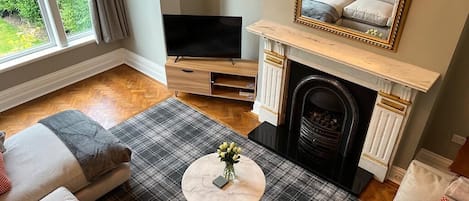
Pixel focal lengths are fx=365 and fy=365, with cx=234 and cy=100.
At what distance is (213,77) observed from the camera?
4.18 meters

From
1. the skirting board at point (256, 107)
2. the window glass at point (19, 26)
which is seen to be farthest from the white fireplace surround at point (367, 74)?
the window glass at point (19, 26)

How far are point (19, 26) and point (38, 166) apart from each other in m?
2.23

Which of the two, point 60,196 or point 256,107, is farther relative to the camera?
point 256,107

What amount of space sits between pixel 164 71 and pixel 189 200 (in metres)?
2.32

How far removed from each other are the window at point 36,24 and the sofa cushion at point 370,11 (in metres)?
3.26

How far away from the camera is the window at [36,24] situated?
407cm

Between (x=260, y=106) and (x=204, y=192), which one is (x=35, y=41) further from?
(x=204, y=192)

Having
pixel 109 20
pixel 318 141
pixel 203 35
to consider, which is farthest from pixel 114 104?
pixel 318 141

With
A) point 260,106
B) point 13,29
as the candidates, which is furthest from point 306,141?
point 13,29

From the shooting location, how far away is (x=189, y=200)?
256cm

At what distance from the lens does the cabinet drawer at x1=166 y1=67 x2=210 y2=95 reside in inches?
162

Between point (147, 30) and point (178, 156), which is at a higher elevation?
point (147, 30)

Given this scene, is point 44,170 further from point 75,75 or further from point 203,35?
point 75,75

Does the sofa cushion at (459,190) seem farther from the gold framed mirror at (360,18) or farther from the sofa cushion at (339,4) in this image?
the sofa cushion at (339,4)
